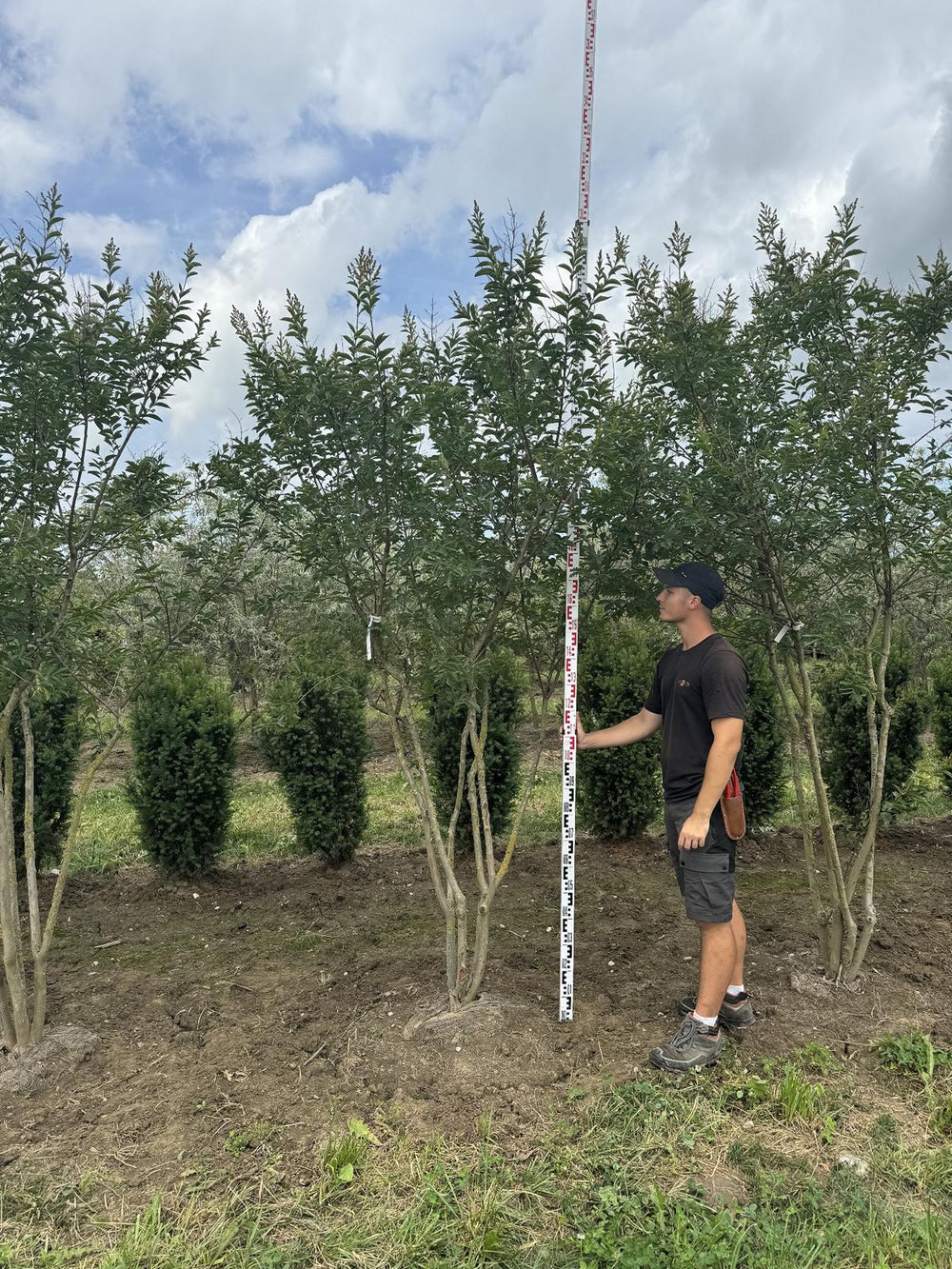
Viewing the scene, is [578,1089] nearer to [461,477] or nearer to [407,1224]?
[407,1224]

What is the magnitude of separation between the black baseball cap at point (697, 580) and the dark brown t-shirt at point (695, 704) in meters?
0.19

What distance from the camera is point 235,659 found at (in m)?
11.9

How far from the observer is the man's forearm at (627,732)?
13.5 ft

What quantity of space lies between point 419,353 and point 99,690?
2333 millimetres

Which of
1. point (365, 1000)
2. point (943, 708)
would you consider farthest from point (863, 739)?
point (365, 1000)

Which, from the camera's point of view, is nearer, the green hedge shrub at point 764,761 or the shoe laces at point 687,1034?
the shoe laces at point 687,1034

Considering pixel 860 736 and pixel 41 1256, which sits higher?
pixel 860 736

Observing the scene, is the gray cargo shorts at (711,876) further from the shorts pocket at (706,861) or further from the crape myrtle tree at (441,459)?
the crape myrtle tree at (441,459)

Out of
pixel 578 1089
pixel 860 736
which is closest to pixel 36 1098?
pixel 578 1089

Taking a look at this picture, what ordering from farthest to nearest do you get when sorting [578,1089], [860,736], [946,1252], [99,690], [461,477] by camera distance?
[860,736] → [99,690] → [461,477] → [578,1089] → [946,1252]

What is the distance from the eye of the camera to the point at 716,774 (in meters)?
3.43

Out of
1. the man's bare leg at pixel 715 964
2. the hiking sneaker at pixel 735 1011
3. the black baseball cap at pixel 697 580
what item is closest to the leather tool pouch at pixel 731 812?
the man's bare leg at pixel 715 964

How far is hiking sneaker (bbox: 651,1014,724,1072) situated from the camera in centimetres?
354

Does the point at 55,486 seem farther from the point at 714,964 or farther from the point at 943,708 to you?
the point at 943,708
